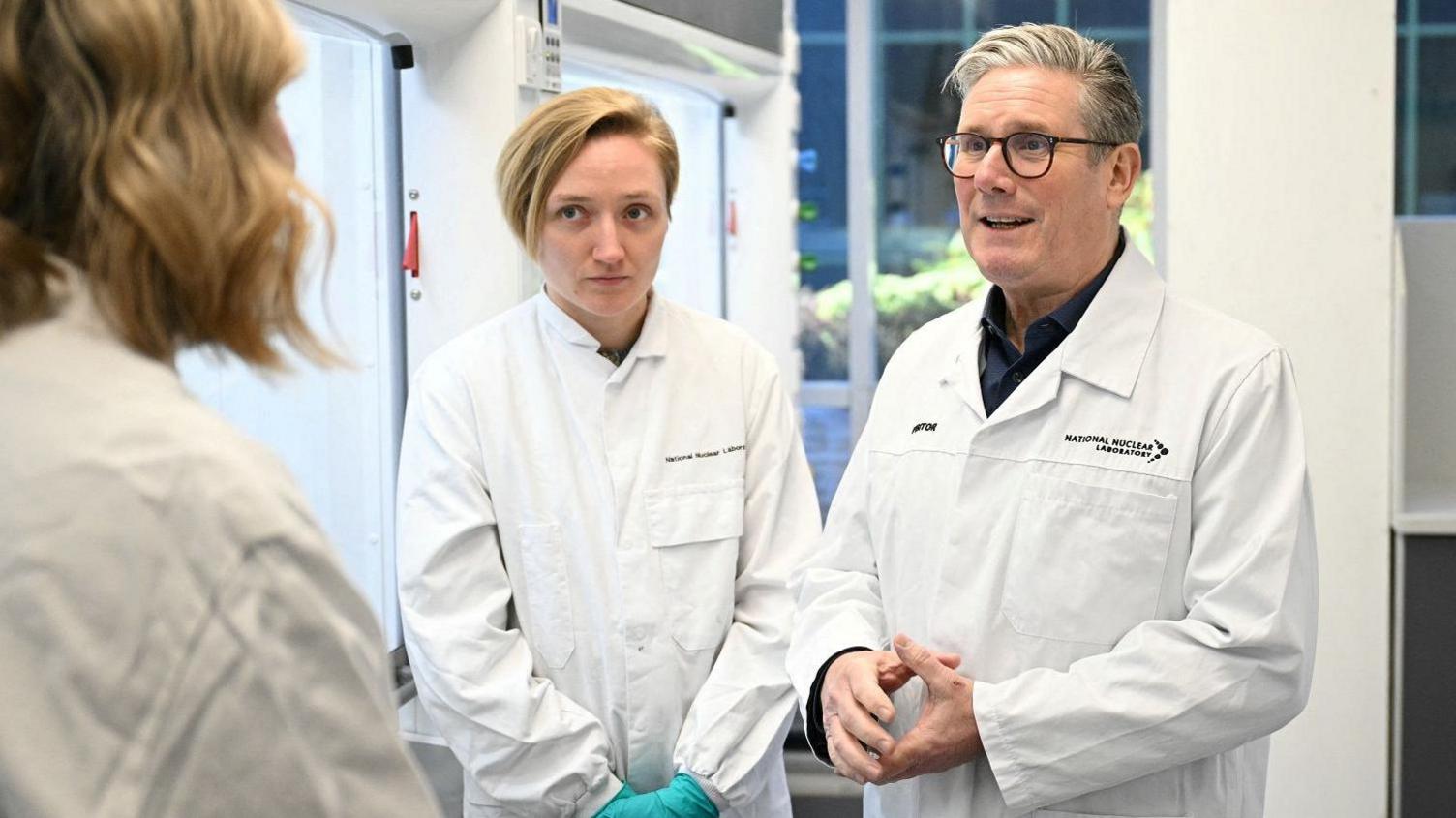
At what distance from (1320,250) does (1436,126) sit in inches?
169

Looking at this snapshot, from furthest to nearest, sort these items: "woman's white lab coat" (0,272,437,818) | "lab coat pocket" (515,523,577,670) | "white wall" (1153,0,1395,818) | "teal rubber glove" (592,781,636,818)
Result: 1. "white wall" (1153,0,1395,818)
2. "lab coat pocket" (515,523,577,670)
3. "teal rubber glove" (592,781,636,818)
4. "woman's white lab coat" (0,272,437,818)

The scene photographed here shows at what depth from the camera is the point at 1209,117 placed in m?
2.78

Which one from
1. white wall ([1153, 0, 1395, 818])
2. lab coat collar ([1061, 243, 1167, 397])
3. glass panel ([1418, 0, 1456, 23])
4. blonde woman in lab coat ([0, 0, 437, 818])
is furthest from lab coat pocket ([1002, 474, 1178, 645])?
glass panel ([1418, 0, 1456, 23])

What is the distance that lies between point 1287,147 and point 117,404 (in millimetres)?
2513

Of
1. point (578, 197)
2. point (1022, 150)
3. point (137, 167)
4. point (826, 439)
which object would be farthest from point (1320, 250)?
point (826, 439)

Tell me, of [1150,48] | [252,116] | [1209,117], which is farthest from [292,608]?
[1150,48]

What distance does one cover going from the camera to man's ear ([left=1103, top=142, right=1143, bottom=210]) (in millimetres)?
1676

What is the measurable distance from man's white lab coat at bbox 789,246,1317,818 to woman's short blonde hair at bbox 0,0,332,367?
1.00 meters

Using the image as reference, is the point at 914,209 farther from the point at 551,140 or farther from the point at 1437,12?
the point at 551,140

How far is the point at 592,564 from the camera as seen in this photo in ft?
6.35

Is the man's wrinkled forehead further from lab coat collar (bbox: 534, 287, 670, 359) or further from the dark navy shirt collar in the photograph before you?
lab coat collar (bbox: 534, 287, 670, 359)

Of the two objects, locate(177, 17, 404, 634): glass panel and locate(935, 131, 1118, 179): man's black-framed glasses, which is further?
locate(177, 17, 404, 634): glass panel

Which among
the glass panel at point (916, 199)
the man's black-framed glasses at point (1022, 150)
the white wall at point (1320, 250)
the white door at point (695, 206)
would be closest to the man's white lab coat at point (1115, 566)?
the man's black-framed glasses at point (1022, 150)

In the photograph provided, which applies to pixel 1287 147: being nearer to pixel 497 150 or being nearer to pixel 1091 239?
pixel 1091 239
